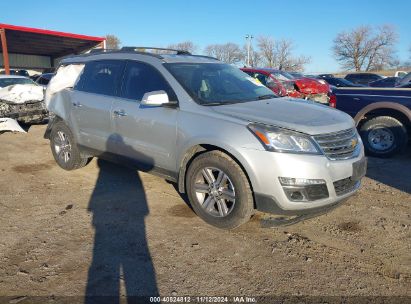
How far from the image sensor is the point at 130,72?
187 inches

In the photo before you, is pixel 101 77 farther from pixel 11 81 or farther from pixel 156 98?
pixel 11 81

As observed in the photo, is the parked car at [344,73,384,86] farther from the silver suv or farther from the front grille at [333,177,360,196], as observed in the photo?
the front grille at [333,177,360,196]

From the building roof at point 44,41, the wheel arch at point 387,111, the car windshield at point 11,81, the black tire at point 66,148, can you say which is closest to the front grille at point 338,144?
the wheel arch at point 387,111

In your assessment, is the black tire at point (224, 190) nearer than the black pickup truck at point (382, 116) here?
Yes

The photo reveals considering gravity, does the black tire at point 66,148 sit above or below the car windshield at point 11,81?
below

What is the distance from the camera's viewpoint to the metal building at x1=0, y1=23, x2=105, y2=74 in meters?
25.2

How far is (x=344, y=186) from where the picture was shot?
12.0 feet

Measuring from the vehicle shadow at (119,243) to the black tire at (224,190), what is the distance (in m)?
0.67

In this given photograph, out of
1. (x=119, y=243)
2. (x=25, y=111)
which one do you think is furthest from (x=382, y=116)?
A: (x=25, y=111)

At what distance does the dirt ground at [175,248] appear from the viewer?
287 centimetres

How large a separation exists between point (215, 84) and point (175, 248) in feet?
6.83

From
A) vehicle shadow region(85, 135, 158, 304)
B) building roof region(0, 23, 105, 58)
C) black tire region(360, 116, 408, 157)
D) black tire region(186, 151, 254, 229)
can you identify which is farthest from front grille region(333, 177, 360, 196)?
building roof region(0, 23, 105, 58)

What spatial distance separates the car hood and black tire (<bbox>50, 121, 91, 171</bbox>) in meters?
2.77

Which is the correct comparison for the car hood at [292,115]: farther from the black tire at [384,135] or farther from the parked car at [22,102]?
the parked car at [22,102]
